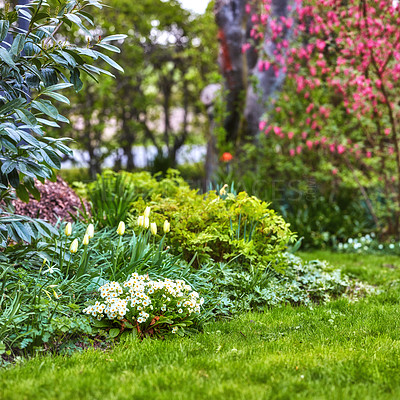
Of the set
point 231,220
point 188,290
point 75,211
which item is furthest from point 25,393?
point 75,211

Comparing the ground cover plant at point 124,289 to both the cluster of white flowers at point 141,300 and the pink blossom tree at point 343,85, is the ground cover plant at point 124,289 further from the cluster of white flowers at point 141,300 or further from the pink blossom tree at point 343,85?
the pink blossom tree at point 343,85

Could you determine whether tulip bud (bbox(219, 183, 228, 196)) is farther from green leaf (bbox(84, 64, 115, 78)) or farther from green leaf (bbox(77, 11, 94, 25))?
green leaf (bbox(77, 11, 94, 25))

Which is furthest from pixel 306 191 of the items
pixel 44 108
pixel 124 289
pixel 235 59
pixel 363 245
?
pixel 44 108

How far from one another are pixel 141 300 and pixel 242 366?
0.95 metres

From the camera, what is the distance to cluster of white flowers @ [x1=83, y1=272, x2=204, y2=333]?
3.31m

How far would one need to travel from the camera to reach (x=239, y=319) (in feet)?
12.5

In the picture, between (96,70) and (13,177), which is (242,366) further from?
(96,70)

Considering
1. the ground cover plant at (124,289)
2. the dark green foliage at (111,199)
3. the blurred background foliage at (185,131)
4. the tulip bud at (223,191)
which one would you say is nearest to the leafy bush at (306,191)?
the blurred background foliage at (185,131)

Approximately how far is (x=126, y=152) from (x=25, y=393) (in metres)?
10.4

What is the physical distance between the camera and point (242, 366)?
9.05 ft

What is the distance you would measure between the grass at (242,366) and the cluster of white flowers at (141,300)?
0.76ft

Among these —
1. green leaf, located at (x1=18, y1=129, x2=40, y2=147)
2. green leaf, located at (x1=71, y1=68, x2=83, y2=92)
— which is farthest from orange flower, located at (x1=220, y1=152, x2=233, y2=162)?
green leaf, located at (x1=18, y1=129, x2=40, y2=147)

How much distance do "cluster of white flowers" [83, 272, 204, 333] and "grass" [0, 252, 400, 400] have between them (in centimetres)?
23

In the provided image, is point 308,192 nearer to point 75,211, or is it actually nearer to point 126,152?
point 75,211
